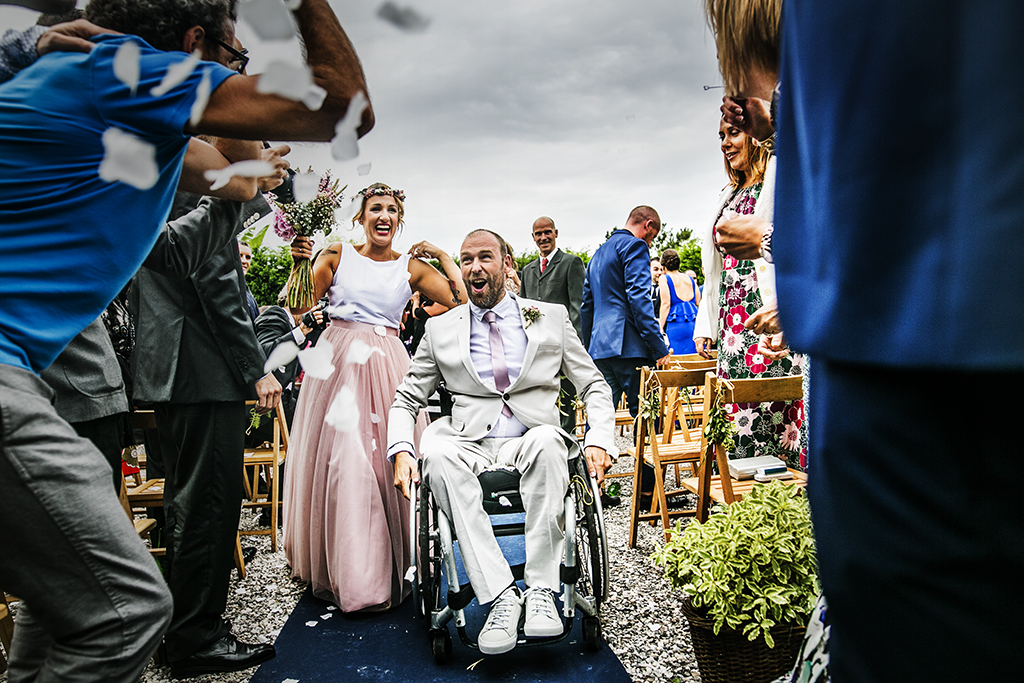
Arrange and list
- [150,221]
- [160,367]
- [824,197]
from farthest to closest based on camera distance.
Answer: [160,367]
[150,221]
[824,197]

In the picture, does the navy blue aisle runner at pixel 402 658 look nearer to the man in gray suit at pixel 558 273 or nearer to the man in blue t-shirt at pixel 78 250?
the man in blue t-shirt at pixel 78 250

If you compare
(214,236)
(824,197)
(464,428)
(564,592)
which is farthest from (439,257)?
(824,197)

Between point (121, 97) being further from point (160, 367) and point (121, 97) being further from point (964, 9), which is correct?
point (160, 367)

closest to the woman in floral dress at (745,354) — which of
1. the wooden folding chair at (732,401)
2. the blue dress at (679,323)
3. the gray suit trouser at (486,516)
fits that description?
the wooden folding chair at (732,401)

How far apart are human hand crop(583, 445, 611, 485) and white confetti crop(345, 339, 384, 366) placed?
1.17 meters

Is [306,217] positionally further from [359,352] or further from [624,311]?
[624,311]

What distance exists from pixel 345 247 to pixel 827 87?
2603mm

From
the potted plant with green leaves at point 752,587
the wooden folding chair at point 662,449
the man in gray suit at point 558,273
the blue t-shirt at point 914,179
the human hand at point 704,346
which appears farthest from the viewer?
the man in gray suit at point 558,273

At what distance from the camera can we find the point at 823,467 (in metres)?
0.63

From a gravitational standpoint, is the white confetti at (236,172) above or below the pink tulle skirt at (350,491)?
above

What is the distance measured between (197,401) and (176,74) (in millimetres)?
1573

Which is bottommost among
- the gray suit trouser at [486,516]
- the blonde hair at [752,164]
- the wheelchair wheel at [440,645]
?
the wheelchair wheel at [440,645]

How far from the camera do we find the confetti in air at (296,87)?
0.95 meters

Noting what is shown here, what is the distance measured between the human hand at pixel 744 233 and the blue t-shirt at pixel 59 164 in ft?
3.77
